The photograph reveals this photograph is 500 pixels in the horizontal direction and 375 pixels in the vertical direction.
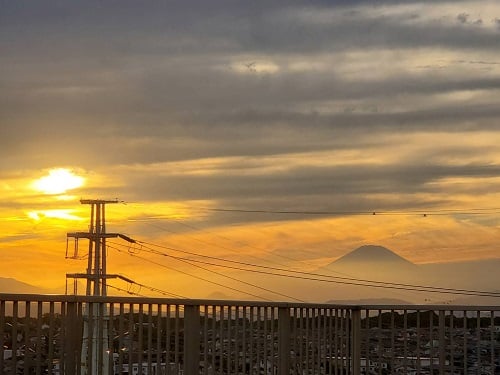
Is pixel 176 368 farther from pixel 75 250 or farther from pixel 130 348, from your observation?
pixel 75 250

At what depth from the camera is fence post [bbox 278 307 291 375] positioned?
8.38 meters

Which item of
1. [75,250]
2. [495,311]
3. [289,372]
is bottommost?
[289,372]

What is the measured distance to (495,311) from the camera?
30.0ft

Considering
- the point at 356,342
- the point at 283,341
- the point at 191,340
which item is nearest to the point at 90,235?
the point at 356,342

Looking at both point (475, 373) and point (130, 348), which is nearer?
point (130, 348)

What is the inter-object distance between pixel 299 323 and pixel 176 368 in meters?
2.10

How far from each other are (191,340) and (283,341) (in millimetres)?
1507

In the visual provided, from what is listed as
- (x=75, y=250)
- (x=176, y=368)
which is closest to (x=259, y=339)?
(x=176, y=368)

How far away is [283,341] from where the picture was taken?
840 centimetres

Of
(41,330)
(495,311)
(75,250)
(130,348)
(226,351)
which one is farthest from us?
(75,250)

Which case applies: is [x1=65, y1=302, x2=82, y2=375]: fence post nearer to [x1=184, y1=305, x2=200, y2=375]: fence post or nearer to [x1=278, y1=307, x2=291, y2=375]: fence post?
[x1=184, y1=305, x2=200, y2=375]: fence post

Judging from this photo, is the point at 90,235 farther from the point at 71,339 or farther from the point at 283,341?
the point at 71,339

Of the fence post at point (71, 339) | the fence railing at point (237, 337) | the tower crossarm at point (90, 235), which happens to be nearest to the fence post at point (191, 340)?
the fence railing at point (237, 337)

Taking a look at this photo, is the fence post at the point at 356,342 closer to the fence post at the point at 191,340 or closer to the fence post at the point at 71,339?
the fence post at the point at 191,340
